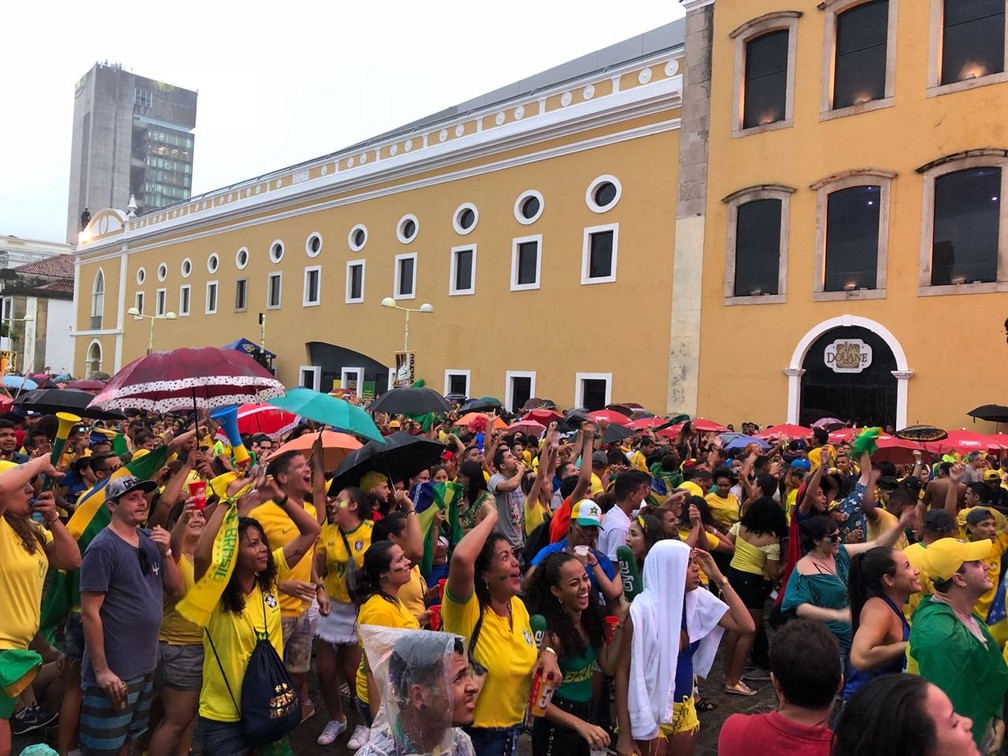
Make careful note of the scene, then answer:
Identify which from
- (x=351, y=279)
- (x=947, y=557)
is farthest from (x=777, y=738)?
(x=351, y=279)

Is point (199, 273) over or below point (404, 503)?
over

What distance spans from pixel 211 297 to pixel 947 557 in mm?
37846

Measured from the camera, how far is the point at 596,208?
23.4 meters

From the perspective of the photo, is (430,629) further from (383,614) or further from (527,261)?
(527,261)

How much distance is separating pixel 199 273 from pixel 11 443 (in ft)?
112

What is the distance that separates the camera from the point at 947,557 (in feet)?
13.5

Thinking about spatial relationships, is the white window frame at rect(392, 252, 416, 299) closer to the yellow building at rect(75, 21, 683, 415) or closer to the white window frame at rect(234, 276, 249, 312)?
the yellow building at rect(75, 21, 683, 415)

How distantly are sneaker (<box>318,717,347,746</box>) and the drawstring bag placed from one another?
1454 mm

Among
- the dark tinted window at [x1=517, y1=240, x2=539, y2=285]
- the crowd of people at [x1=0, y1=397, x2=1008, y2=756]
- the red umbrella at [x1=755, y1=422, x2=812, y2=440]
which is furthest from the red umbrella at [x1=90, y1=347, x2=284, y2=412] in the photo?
the dark tinted window at [x1=517, y1=240, x2=539, y2=285]

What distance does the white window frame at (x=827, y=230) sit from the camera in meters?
17.7

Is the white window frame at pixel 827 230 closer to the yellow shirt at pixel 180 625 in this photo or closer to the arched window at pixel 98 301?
the yellow shirt at pixel 180 625

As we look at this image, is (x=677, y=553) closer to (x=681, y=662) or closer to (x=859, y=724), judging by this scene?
(x=681, y=662)

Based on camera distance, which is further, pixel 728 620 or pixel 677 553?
pixel 728 620

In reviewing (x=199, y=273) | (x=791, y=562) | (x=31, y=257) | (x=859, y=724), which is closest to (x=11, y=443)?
(x=791, y=562)
